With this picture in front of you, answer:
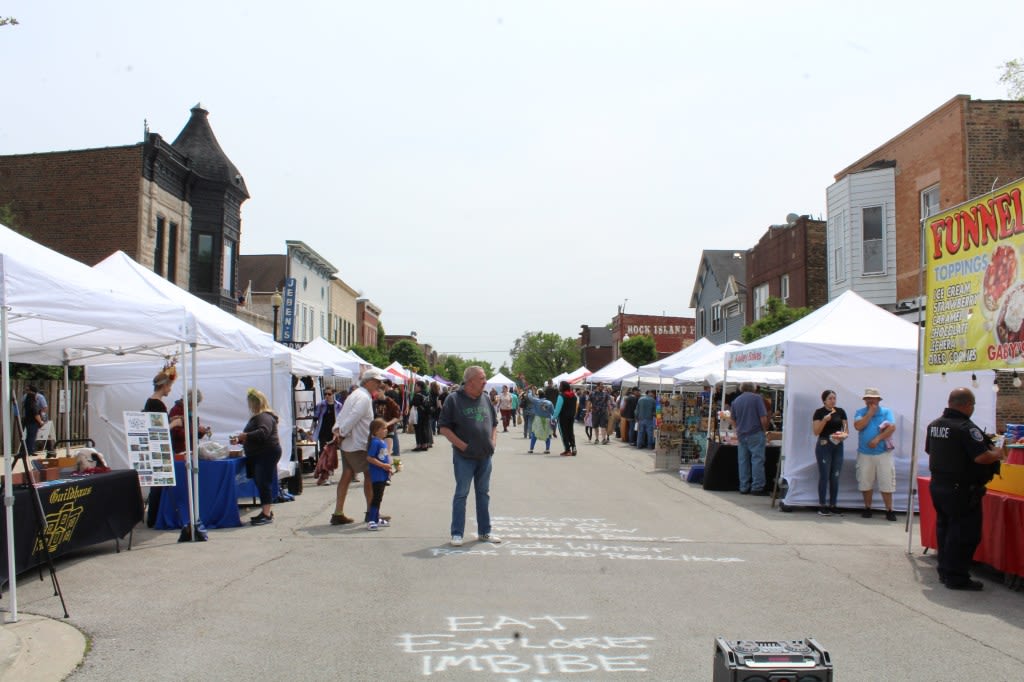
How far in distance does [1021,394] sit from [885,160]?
858 cm

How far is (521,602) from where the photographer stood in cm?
661

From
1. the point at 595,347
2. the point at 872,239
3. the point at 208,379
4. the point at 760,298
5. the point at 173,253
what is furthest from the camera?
the point at 595,347

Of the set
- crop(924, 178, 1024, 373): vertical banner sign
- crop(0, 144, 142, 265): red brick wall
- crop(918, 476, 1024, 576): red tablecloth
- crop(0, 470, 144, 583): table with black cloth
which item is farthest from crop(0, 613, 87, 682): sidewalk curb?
crop(0, 144, 142, 265): red brick wall

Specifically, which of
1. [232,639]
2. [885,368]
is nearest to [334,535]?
[232,639]

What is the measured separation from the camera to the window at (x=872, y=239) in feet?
80.0

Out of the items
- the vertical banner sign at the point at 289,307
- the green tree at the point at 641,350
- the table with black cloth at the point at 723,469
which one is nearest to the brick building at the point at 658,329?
the green tree at the point at 641,350

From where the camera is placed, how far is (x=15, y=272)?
639 cm

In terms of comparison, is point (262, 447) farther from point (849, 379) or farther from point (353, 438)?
point (849, 379)


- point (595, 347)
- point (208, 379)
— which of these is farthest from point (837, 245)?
point (595, 347)

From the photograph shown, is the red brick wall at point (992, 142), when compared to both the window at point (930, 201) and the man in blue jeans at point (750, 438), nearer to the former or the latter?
the window at point (930, 201)

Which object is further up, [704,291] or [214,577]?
[704,291]

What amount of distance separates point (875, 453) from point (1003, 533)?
14.2 feet

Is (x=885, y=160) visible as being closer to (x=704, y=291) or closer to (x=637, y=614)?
(x=637, y=614)

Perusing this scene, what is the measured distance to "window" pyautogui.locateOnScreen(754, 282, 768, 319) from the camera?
3621 centimetres
